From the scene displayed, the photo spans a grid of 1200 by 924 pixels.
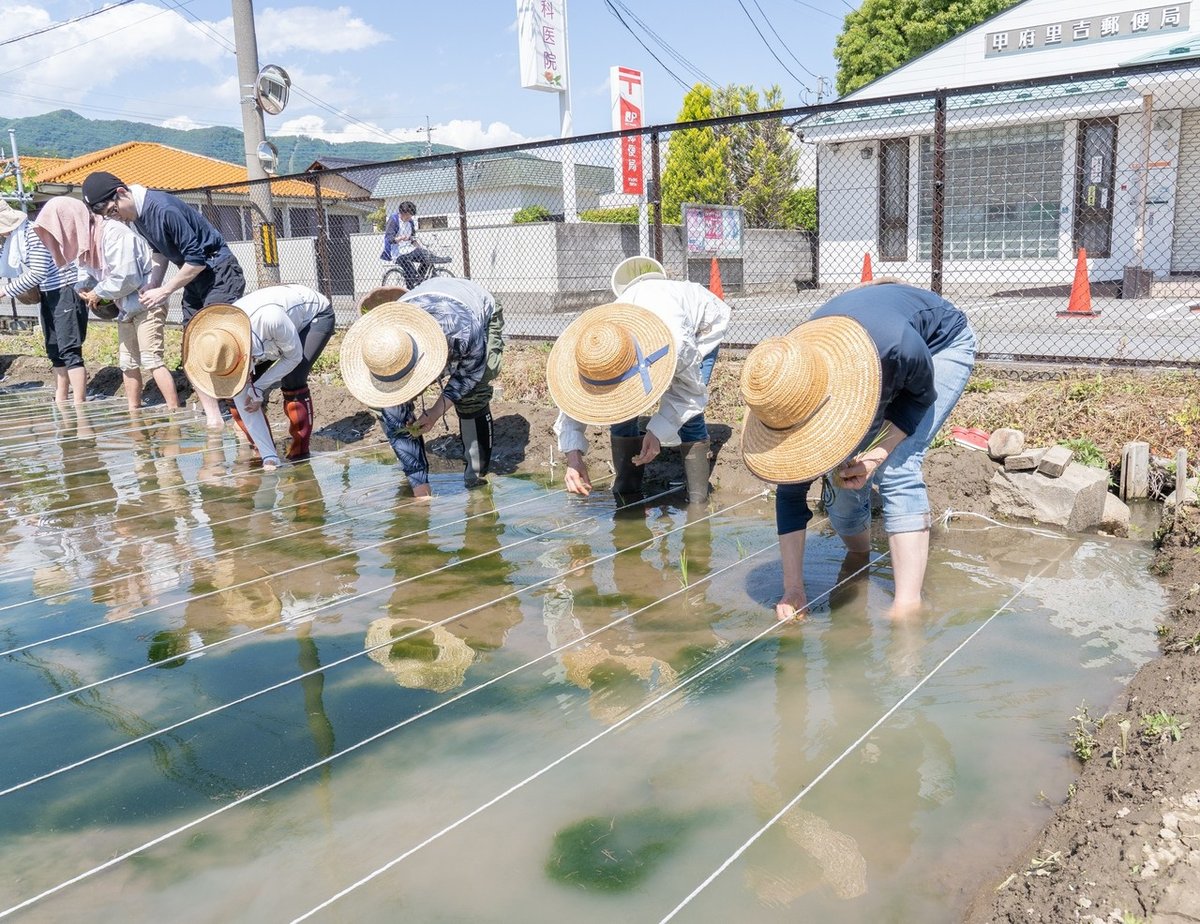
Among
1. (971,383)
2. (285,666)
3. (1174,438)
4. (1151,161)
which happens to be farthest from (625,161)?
(285,666)

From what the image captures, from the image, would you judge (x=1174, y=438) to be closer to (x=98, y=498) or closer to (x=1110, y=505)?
(x=1110, y=505)

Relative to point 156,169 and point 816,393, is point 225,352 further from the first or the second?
point 156,169

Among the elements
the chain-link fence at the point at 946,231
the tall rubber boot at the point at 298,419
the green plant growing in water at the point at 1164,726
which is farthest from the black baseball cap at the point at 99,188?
the green plant growing in water at the point at 1164,726

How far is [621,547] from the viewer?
14.8 feet

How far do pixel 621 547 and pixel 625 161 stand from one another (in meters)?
12.9

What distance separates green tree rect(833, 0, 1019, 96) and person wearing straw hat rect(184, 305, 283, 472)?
898 inches

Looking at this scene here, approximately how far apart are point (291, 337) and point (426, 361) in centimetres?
146

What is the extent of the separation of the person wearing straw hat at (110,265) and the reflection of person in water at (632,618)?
459 centimetres

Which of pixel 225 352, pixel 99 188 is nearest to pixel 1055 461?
pixel 225 352

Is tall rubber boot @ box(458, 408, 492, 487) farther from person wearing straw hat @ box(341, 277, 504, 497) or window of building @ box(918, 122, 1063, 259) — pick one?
window of building @ box(918, 122, 1063, 259)

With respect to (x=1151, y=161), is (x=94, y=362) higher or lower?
lower

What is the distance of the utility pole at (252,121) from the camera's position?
9.96 meters

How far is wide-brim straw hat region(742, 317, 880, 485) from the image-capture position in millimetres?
2814

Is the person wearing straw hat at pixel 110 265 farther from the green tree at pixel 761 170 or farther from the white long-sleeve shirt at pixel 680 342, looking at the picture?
the green tree at pixel 761 170
